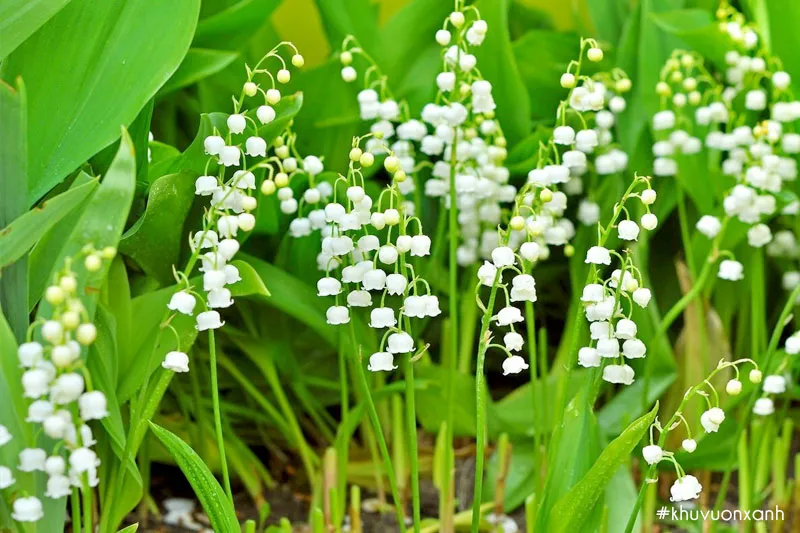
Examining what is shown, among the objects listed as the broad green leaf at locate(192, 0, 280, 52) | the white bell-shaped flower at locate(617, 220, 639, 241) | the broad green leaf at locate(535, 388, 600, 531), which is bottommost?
the broad green leaf at locate(535, 388, 600, 531)

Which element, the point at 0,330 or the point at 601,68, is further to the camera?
the point at 601,68

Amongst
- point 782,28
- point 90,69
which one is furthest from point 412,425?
point 782,28

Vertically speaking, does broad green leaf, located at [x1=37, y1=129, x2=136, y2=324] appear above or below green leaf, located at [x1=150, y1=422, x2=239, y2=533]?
above

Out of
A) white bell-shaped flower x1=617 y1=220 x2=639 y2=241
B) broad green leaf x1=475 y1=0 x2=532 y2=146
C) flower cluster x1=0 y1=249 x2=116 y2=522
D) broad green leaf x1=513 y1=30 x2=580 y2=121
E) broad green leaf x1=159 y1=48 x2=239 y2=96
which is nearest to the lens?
flower cluster x1=0 y1=249 x2=116 y2=522

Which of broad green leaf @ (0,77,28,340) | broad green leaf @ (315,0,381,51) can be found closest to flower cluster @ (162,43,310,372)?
broad green leaf @ (0,77,28,340)

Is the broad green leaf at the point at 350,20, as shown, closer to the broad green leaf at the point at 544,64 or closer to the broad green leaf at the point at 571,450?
the broad green leaf at the point at 544,64

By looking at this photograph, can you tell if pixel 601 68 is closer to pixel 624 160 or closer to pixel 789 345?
pixel 624 160

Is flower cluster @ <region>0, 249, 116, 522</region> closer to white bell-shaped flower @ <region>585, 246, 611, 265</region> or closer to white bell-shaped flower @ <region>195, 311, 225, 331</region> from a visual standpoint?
white bell-shaped flower @ <region>195, 311, 225, 331</region>

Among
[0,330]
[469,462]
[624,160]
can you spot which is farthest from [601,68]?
[0,330]
